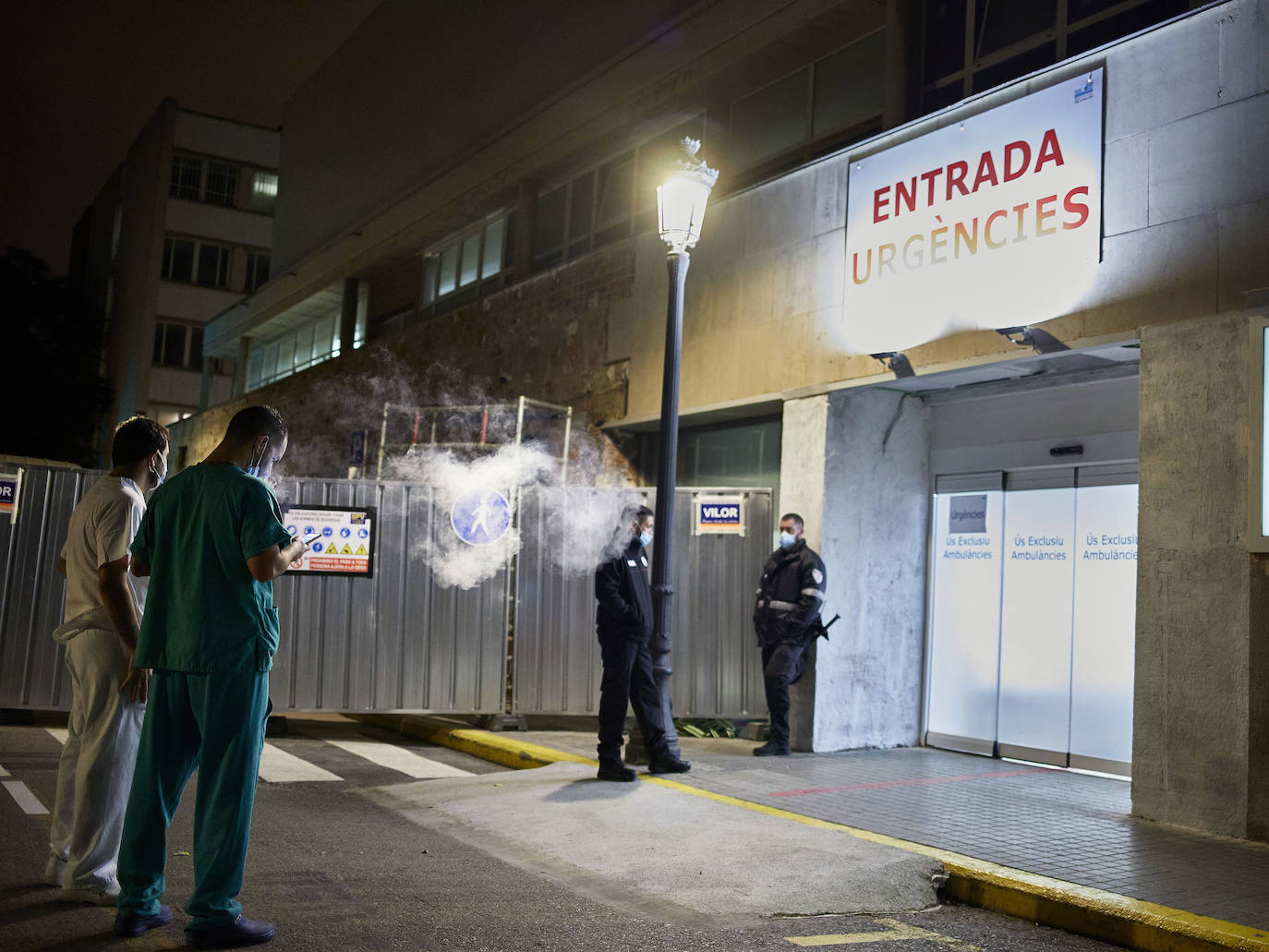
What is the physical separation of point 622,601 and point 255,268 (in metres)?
38.6

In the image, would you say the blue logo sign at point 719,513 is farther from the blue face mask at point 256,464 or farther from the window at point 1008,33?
the blue face mask at point 256,464

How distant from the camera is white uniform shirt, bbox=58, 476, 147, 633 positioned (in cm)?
490

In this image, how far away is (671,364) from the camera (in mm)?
9242

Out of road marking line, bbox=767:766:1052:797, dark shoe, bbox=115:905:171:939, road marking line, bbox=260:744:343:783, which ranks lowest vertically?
road marking line, bbox=260:744:343:783

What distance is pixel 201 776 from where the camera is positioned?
4.23 meters

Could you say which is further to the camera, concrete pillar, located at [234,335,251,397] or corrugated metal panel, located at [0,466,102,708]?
concrete pillar, located at [234,335,251,397]

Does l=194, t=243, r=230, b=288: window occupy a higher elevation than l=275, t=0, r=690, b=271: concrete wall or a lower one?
higher

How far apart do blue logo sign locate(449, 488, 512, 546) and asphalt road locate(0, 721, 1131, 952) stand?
4027 millimetres

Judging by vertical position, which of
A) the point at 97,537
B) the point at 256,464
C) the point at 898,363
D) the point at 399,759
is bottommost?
the point at 399,759

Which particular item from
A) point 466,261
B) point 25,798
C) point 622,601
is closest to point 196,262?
point 466,261

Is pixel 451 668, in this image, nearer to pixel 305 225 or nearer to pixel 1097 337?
pixel 1097 337

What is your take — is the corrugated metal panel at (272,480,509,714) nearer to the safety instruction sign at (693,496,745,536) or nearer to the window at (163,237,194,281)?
the safety instruction sign at (693,496,745,536)

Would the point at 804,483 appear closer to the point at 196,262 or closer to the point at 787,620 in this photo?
the point at 787,620

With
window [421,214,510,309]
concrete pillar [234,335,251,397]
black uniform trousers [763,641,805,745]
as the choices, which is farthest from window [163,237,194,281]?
black uniform trousers [763,641,805,745]
